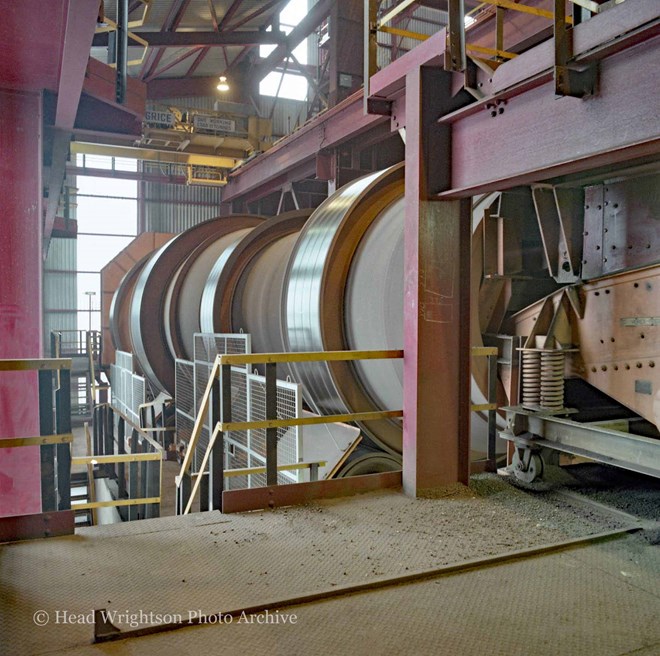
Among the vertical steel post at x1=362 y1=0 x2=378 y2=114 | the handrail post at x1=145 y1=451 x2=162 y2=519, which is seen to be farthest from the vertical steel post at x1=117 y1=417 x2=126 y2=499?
the vertical steel post at x1=362 y1=0 x2=378 y2=114

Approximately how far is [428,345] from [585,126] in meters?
1.86

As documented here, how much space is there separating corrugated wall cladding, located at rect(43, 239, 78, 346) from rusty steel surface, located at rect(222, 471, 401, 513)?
878 inches

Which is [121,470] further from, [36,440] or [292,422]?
[36,440]

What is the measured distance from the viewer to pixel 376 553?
354 centimetres

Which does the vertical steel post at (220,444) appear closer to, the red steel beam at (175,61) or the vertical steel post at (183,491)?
the vertical steel post at (183,491)

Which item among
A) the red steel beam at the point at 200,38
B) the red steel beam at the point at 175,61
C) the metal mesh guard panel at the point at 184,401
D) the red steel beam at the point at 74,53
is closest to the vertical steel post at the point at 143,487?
the metal mesh guard panel at the point at 184,401

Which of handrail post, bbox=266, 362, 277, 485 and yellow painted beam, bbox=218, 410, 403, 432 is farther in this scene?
handrail post, bbox=266, 362, 277, 485

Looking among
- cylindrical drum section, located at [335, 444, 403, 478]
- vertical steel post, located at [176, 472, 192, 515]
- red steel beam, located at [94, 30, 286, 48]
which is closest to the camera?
cylindrical drum section, located at [335, 444, 403, 478]

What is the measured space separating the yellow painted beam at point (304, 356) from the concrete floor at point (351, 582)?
A: 105cm

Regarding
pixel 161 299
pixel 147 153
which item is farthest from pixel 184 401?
pixel 147 153

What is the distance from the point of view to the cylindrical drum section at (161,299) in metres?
11.2

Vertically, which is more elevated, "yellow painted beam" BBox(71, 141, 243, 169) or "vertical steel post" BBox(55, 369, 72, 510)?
"yellow painted beam" BBox(71, 141, 243, 169)

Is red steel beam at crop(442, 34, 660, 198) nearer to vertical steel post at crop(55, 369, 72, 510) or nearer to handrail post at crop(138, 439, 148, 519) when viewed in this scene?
vertical steel post at crop(55, 369, 72, 510)

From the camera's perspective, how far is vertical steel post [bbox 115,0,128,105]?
4345 mm
